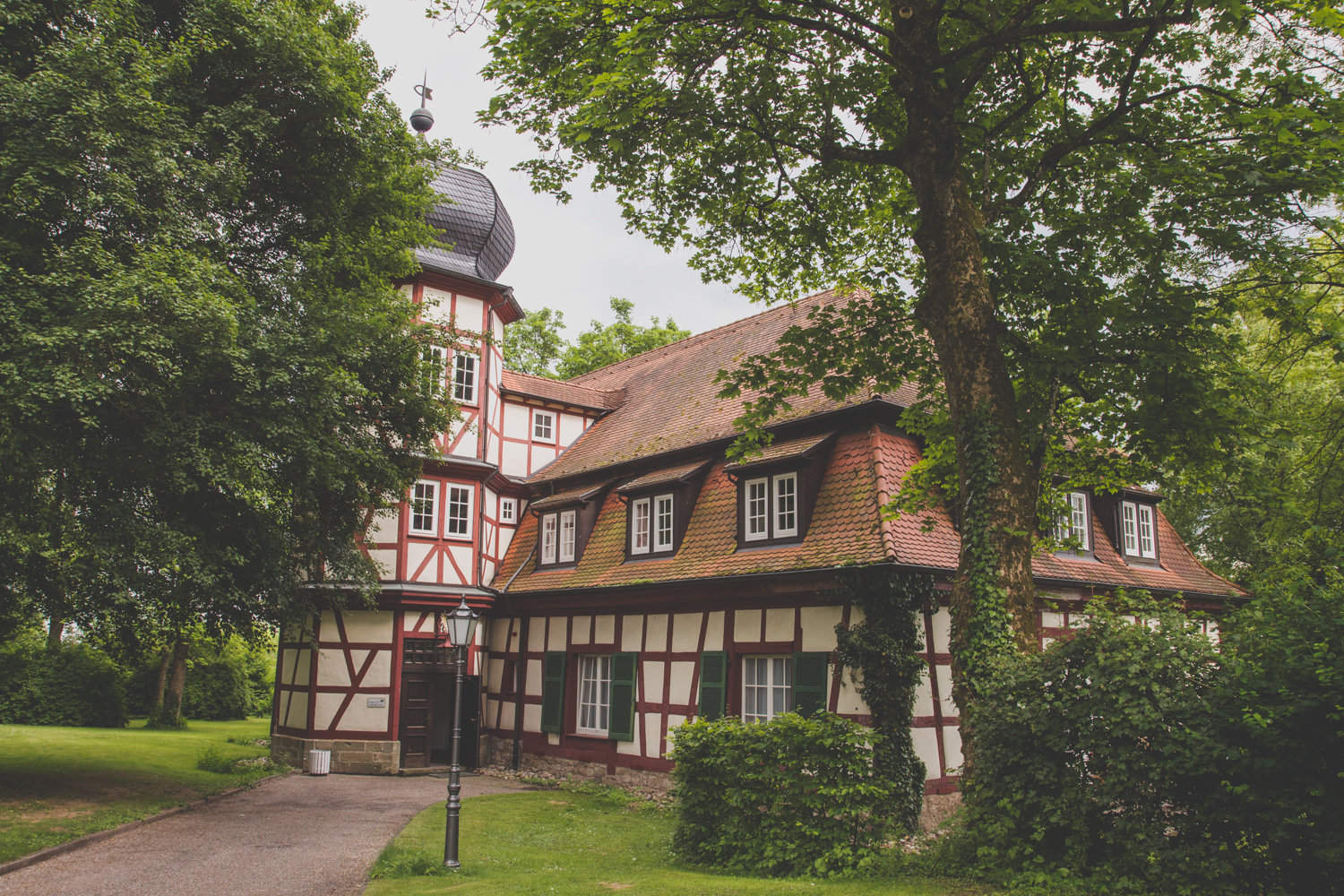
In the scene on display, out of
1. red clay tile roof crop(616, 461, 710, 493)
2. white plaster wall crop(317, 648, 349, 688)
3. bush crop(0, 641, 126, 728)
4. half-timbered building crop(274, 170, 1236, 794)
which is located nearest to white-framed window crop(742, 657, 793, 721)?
half-timbered building crop(274, 170, 1236, 794)

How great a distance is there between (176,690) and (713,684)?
20529 millimetres

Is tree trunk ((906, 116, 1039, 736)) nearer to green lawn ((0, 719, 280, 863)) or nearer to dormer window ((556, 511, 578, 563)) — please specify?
green lawn ((0, 719, 280, 863))

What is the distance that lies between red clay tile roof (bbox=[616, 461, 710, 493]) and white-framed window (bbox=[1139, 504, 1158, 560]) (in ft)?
29.5

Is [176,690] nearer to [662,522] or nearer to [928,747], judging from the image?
[662,522]

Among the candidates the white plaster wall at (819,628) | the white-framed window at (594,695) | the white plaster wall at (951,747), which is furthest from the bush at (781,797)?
the white-framed window at (594,695)

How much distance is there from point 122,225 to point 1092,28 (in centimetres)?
1140

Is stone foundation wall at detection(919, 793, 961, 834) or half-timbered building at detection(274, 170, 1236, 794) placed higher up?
half-timbered building at detection(274, 170, 1236, 794)

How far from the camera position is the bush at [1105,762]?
691cm

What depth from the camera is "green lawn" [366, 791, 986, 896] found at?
846 cm

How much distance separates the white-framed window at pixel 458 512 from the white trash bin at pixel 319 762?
4949mm

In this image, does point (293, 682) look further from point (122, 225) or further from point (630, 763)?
point (122, 225)

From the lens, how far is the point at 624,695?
16734 millimetres

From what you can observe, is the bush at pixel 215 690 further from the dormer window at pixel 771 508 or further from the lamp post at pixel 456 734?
the lamp post at pixel 456 734

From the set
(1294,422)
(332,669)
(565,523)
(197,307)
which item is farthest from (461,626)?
(1294,422)
